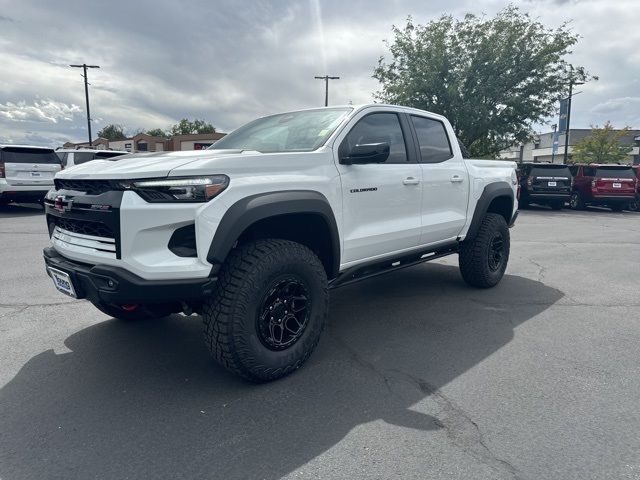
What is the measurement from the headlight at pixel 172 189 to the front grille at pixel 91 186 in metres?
0.09

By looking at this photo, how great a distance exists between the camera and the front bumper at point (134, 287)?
259 centimetres

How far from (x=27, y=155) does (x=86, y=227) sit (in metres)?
11.1

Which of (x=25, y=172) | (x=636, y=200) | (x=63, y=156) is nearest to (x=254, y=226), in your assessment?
(x=25, y=172)

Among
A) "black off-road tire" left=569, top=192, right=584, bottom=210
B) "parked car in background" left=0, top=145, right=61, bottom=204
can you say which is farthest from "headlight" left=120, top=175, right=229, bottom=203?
"black off-road tire" left=569, top=192, right=584, bottom=210

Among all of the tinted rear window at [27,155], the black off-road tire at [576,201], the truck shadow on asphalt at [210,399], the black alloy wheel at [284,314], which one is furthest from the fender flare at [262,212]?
Answer: the black off-road tire at [576,201]

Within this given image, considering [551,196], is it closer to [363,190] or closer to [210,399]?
[363,190]

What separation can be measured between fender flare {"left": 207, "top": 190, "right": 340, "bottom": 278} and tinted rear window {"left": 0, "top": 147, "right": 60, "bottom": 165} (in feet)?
37.9

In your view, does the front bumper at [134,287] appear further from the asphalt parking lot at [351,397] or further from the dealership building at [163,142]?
the dealership building at [163,142]

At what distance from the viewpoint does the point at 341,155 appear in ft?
11.4

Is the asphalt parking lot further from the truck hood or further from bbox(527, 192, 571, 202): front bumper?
bbox(527, 192, 571, 202): front bumper

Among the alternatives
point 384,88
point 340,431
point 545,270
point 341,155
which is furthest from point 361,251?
point 384,88

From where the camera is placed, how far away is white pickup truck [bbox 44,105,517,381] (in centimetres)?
265

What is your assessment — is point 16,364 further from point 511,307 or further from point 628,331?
point 628,331

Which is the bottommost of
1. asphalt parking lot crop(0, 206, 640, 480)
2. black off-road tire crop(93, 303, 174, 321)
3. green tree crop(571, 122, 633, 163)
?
asphalt parking lot crop(0, 206, 640, 480)
